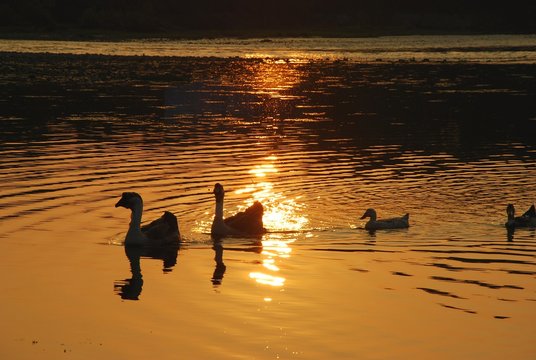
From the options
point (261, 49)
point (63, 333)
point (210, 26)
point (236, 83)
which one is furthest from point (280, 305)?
point (210, 26)

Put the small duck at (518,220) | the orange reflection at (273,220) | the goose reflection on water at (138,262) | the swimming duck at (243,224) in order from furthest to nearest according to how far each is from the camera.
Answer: the small duck at (518,220) < the swimming duck at (243,224) < the orange reflection at (273,220) < the goose reflection on water at (138,262)

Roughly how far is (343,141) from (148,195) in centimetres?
1185

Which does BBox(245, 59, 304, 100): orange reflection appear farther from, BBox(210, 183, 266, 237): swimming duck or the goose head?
BBox(210, 183, 266, 237): swimming duck

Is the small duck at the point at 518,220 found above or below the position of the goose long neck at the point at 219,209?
below

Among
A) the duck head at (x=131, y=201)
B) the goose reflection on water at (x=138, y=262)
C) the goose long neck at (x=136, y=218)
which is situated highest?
the duck head at (x=131, y=201)

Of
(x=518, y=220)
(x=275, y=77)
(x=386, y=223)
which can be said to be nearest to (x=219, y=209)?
(x=386, y=223)

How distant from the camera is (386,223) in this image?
71.3ft

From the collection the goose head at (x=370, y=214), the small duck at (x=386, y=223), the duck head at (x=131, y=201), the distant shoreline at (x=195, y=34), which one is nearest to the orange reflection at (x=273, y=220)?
the goose head at (x=370, y=214)

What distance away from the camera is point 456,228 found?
22.1 m

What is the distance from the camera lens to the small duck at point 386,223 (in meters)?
21.8

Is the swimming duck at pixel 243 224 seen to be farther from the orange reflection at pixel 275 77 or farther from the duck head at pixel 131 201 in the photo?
the orange reflection at pixel 275 77

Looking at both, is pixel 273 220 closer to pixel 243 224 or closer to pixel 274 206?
pixel 274 206

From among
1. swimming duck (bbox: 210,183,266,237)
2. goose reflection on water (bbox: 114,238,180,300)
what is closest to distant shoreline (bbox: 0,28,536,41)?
swimming duck (bbox: 210,183,266,237)

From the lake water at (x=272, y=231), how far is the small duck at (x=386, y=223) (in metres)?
0.28
